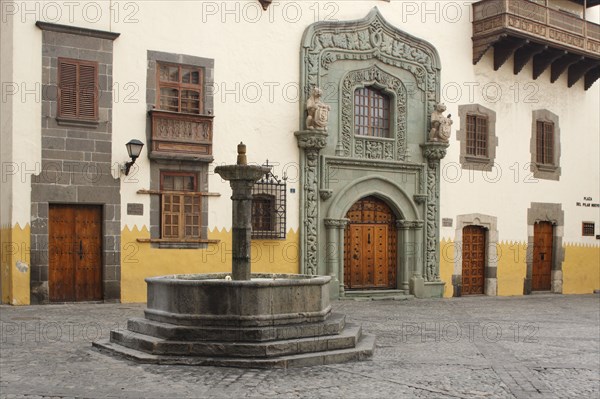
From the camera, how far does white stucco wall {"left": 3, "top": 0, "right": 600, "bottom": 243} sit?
16.9 metres

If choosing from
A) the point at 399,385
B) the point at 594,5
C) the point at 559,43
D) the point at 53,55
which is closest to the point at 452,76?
the point at 559,43

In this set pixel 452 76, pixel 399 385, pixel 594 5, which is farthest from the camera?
pixel 594 5

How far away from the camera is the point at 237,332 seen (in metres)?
9.46

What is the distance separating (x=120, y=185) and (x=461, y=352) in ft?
29.0

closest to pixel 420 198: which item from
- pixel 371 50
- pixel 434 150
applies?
pixel 434 150

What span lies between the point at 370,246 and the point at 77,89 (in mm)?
8602

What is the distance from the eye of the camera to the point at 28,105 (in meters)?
16.1

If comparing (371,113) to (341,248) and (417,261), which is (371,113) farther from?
(417,261)

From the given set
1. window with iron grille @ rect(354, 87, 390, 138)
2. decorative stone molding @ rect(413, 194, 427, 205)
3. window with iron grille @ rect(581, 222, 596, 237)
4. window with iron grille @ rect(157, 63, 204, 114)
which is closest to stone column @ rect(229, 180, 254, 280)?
window with iron grille @ rect(157, 63, 204, 114)

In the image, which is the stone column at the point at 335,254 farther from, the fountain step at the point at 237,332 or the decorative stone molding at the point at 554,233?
the fountain step at the point at 237,332

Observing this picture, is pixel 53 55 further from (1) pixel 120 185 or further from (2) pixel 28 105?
(1) pixel 120 185

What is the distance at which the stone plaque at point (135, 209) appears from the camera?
17.0m

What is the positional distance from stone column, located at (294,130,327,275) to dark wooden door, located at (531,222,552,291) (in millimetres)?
8455

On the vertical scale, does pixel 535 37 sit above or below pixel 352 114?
above
